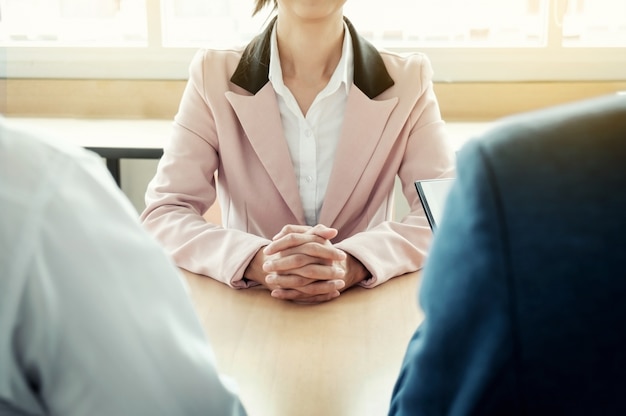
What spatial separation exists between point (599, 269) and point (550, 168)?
78 mm

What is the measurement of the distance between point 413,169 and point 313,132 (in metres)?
0.23

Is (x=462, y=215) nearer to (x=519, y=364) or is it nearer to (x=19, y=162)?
(x=519, y=364)

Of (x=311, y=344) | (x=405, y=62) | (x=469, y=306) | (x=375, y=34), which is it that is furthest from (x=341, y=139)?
(x=375, y=34)

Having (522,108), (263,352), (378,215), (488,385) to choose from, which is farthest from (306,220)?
(522,108)

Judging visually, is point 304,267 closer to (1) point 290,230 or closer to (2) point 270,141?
(1) point 290,230

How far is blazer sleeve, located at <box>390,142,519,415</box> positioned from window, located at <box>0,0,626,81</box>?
2.31 m

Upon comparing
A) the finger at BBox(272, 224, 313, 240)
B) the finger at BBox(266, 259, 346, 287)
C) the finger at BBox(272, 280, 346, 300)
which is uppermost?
the finger at BBox(272, 224, 313, 240)

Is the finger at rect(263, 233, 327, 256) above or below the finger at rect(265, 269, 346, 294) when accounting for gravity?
above

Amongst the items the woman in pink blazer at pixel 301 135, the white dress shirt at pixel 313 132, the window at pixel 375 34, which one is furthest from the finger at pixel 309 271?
the window at pixel 375 34

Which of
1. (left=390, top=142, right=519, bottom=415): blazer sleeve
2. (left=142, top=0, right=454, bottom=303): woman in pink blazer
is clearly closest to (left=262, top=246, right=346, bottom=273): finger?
(left=142, top=0, right=454, bottom=303): woman in pink blazer

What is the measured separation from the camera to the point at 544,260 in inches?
20.5

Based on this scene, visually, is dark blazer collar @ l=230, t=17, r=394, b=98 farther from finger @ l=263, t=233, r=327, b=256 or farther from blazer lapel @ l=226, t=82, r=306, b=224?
finger @ l=263, t=233, r=327, b=256

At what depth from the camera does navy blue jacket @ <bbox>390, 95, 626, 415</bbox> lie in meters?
0.51

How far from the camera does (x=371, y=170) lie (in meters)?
1.63
